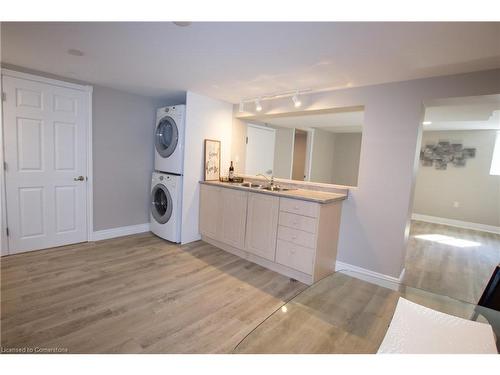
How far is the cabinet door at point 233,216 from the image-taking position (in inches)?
123

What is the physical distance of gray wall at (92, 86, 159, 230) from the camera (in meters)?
3.46

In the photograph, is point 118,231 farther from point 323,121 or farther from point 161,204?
point 323,121

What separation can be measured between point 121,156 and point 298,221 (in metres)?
2.77

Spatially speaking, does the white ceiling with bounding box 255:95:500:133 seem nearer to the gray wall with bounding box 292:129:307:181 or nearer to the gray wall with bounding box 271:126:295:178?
the gray wall with bounding box 271:126:295:178

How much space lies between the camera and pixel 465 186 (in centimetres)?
549

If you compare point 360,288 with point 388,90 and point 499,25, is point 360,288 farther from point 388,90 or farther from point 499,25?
point 388,90

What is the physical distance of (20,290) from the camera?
221cm

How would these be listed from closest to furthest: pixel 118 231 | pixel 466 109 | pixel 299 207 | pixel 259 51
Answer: pixel 259 51 → pixel 299 207 → pixel 466 109 → pixel 118 231

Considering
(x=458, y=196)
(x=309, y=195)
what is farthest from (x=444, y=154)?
(x=309, y=195)

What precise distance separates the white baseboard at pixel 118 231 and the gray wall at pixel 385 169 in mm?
3017

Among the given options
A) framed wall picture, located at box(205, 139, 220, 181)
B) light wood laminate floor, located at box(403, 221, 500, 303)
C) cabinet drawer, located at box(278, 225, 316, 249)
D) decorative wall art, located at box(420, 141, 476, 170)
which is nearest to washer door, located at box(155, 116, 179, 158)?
framed wall picture, located at box(205, 139, 220, 181)

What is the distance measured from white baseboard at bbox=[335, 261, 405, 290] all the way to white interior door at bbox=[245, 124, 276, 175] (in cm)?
245

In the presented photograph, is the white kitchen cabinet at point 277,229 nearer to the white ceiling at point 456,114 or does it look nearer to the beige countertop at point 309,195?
the beige countertop at point 309,195
